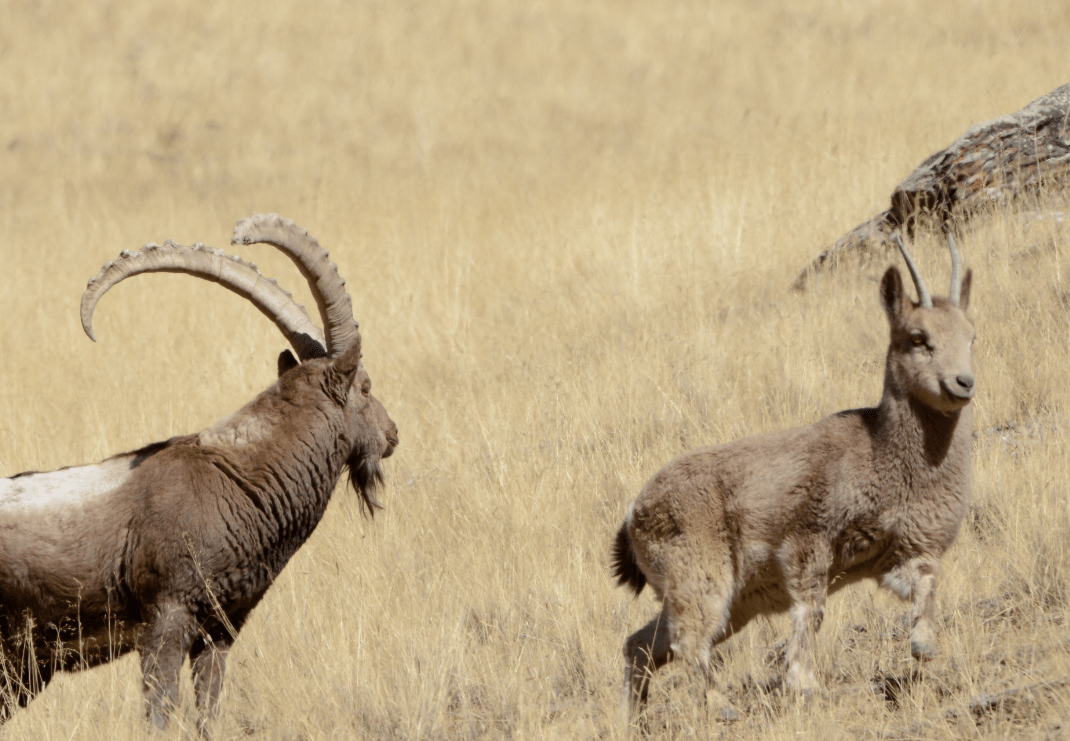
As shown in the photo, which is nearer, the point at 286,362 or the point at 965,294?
the point at 965,294

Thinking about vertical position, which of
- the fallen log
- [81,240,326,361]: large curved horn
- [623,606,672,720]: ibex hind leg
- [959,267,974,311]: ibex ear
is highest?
the fallen log

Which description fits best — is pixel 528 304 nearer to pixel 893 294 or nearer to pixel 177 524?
pixel 177 524

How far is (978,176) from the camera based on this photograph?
32.0ft

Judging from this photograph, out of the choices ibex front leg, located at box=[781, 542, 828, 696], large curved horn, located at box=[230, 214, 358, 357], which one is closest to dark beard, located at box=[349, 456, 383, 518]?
large curved horn, located at box=[230, 214, 358, 357]

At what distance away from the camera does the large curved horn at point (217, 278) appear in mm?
5098

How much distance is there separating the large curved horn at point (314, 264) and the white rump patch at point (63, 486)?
111 cm

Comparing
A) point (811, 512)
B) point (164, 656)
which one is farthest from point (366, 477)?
point (811, 512)

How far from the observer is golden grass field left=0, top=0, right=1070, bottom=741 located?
16.4 feet

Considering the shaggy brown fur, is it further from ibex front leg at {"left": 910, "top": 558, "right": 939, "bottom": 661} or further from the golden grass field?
ibex front leg at {"left": 910, "top": 558, "right": 939, "bottom": 661}

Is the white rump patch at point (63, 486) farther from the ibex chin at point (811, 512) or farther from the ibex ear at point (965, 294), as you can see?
the ibex ear at point (965, 294)

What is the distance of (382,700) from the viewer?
4.88m

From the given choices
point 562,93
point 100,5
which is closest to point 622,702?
point 562,93

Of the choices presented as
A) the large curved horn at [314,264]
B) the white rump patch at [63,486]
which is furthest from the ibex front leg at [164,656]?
the large curved horn at [314,264]

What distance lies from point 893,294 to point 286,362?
2907 millimetres
